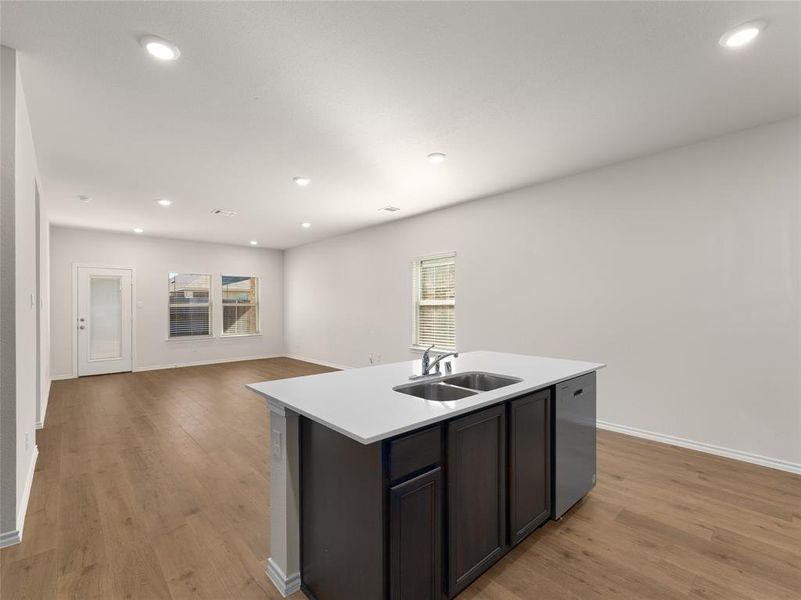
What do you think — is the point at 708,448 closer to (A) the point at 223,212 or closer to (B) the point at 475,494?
(B) the point at 475,494

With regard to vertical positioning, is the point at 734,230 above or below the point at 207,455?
above

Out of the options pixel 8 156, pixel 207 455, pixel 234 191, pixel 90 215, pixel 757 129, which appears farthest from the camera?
pixel 90 215

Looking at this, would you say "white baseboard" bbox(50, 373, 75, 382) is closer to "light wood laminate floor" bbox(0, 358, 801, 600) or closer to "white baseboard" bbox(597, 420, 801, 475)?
"light wood laminate floor" bbox(0, 358, 801, 600)

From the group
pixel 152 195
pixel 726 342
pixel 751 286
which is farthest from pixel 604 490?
pixel 152 195

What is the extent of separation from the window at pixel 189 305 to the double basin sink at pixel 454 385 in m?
7.45

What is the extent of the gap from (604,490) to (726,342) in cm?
172

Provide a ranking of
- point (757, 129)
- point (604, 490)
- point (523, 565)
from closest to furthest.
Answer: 1. point (523, 565)
2. point (604, 490)
3. point (757, 129)

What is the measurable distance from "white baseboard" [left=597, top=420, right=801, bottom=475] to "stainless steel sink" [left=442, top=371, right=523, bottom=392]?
2.21m

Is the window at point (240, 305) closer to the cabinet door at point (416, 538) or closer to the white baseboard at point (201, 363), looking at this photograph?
the white baseboard at point (201, 363)

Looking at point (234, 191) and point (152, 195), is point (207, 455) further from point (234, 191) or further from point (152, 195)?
point (152, 195)

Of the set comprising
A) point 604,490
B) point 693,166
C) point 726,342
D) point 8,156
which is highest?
point 693,166

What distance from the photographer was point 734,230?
313 centimetres

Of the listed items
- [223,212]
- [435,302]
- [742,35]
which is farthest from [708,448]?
[223,212]

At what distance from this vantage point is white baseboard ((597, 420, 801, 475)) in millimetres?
2934
